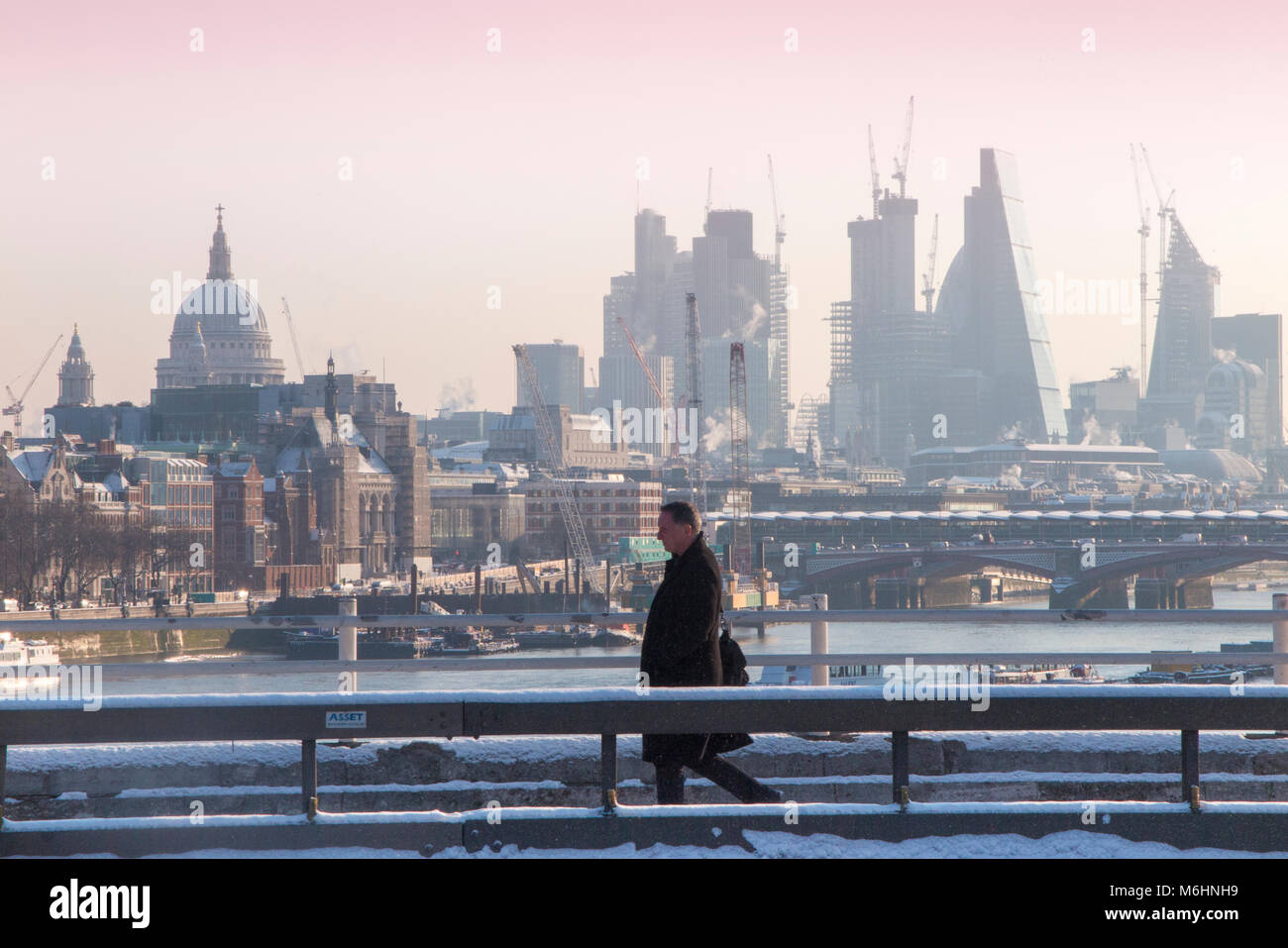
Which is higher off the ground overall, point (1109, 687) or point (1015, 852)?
point (1109, 687)

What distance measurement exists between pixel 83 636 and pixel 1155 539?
77903mm

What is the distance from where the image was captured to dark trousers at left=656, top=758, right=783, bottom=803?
21.2 feet

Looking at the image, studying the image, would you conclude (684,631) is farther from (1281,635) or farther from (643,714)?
(1281,635)

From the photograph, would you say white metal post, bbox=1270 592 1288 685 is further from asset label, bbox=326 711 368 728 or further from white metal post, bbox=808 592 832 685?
asset label, bbox=326 711 368 728

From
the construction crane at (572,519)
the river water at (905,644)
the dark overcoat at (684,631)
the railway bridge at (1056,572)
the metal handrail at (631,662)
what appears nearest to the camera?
the dark overcoat at (684,631)

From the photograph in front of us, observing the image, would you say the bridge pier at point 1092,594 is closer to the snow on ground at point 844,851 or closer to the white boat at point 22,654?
the white boat at point 22,654

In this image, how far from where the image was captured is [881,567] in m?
95.2

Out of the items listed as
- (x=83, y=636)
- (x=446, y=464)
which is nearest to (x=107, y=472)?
(x=83, y=636)

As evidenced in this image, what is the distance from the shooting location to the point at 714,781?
649 centimetres

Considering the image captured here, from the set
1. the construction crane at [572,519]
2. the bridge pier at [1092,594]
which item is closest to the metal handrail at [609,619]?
the bridge pier at [1092,594]

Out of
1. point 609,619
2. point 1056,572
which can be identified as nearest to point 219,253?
point 1056,572

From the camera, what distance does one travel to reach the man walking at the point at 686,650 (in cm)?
644

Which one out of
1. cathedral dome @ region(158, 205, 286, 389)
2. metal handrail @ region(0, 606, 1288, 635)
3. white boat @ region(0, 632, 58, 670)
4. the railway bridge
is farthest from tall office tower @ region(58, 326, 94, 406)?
metal handrail @ region(0, 606, 1288, 635)
